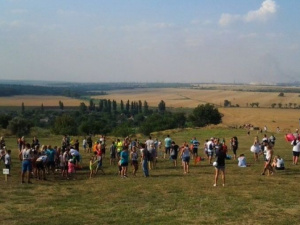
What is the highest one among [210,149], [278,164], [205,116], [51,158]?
[51,158]

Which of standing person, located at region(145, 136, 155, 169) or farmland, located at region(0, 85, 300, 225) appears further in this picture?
standing person, located at region(145, 136, 155, 169)

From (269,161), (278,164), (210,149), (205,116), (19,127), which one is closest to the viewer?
(269,161)

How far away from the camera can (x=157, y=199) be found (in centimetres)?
1541

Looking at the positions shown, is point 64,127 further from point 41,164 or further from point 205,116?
point 41,164

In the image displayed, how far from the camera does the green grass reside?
12695 mm

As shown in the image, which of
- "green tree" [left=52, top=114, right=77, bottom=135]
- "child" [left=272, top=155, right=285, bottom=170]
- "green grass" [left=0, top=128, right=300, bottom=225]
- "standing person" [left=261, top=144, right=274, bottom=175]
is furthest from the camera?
"green tree" [left=52, top=114, right=77, bottom=135]

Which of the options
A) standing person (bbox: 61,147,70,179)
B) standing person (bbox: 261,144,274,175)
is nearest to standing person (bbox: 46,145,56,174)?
standing person (bbox: 61,147,70,179)

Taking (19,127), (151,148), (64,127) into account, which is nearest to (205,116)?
(64,127)

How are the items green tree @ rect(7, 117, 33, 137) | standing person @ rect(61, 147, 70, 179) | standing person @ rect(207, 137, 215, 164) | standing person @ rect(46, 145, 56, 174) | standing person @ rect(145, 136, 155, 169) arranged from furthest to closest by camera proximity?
green tree @ rect(7, 117, 33, 137), standing person @ rect(207, 137, 215, 164), standing person @ rect(145, 136, 155, 169), standing person @ rect(46, 145, 56, 174), standing person @ rect(61, 147, 70, 179)

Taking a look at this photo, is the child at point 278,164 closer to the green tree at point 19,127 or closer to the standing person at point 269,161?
the standing person at point 269,161

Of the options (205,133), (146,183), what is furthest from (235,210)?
→ (205,133)

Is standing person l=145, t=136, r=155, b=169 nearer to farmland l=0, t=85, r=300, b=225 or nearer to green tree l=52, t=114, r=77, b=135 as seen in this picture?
farmland l=0, t=85, r=300, b=225

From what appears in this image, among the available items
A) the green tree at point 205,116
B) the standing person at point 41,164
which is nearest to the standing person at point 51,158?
the standing person at point 41,164

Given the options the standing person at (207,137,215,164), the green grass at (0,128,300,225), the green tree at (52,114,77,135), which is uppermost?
the standing person at (207,137,215,164)
